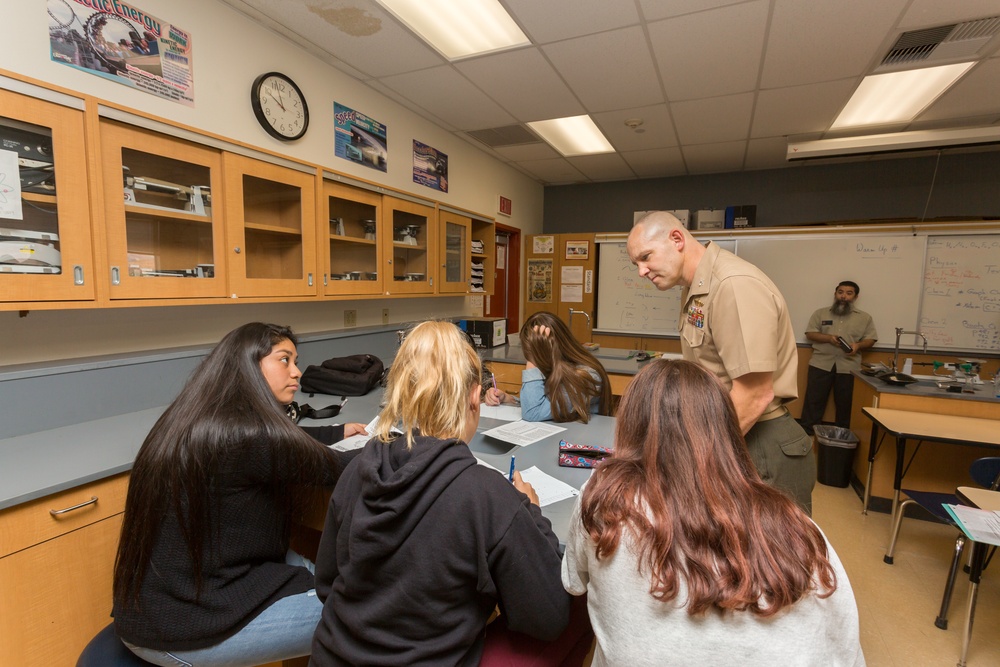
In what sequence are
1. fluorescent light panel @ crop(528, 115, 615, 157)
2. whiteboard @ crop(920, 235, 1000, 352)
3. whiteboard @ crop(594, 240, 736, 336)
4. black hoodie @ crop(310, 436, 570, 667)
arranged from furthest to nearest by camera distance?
whiteboard @ crop(594, 240, 736, 336)
whiteboard @ crop(920, 235, 1000, 352)
fluorescent light panel @ crop(528, 115, 615, 157)
black hoodie @ crop(310, 436, 570, 667)

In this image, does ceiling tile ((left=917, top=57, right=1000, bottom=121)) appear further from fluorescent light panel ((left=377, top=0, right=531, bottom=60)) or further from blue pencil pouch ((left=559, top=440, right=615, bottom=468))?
blue pencil pouch ((left=559, top=440, right=615, bottom=468))

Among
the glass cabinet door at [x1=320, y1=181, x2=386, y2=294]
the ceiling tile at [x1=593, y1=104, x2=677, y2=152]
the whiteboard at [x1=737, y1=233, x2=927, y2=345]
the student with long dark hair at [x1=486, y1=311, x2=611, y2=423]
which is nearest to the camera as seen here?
the student with long dark hair at [x1=486, y1=311, x2=611, y2=423]

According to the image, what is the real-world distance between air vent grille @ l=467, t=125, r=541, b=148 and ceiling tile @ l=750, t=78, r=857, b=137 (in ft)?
5.64

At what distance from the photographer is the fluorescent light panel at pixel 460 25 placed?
2242 mm

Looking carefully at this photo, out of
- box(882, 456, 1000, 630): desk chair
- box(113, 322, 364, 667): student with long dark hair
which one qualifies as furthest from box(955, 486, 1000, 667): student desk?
box(113, 322, 364, 667): student with long dark hair

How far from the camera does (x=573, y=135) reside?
4.05m

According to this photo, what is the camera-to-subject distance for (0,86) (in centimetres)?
133

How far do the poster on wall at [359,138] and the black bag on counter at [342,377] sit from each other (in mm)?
1293

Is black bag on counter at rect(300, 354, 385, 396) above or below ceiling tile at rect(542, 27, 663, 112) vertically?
below

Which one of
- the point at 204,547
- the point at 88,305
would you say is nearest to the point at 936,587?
the point at 204,547

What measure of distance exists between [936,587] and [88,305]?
3.76 meters

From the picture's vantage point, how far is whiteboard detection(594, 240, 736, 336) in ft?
16.8

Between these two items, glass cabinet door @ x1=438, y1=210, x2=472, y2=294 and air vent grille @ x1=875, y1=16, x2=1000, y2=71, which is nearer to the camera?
air vent grille @ x1=875, y1=16, x2=1000, y2=71

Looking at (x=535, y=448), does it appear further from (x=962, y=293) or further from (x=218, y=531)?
(x=962, y=293)
